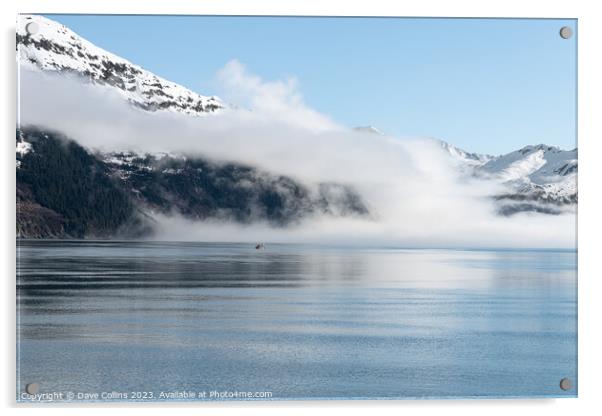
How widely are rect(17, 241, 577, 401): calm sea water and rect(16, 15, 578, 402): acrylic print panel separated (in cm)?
7

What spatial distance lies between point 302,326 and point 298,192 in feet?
11.8

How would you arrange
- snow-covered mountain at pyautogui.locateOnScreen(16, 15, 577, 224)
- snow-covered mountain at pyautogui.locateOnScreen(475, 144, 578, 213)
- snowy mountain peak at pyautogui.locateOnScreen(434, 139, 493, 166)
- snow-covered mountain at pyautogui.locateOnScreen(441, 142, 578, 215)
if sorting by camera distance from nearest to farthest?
snow-covered mountain at pyautogui.locateOnScreen(16, 15, 577, 224) → snow-covered mountain at pyautogui.locateOnScreen(475, 144, 578, 213) → snow-covered mountain at pyautogui.locateOnScreen(441, 142, 578, 215) → snowy mountain peak at pyautogui.locateOnScreen(434, 139, 493, 166)

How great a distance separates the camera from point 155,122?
23.2 metres

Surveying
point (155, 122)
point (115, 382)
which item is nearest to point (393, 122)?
point (155, 122)

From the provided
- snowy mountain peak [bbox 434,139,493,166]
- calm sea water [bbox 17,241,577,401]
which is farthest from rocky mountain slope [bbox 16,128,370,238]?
snowy mountain peak [bbox 434,139,493,166]

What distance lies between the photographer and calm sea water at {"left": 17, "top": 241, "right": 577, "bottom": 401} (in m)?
18.7

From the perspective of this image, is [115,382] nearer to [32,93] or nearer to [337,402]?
[337,402]

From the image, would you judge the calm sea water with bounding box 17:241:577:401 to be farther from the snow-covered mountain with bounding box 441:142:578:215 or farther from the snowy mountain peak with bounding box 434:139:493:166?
the snowy mountain peak with bounding box 434:139:493:166
